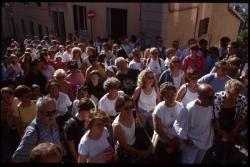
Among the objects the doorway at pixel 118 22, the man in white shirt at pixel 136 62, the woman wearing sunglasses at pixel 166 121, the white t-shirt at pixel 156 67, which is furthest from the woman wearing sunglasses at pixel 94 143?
the doorway at pixel 118 22

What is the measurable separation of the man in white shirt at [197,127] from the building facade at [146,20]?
8101mm

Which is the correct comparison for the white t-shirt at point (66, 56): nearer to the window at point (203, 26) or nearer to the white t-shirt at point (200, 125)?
the white t-shirt at point (200, 125)

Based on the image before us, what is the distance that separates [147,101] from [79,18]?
12706 millimetres

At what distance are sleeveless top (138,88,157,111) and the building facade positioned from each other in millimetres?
7174

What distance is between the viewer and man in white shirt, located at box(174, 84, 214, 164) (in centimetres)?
300

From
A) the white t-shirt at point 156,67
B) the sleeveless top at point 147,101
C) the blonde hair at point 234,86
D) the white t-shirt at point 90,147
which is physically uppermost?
the blonde hair at point 234,86

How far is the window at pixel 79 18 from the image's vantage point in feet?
50.2

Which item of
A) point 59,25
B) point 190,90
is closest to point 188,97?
point 190,90

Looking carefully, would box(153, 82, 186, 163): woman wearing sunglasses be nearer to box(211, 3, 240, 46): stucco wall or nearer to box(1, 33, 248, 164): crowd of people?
box(1, 33, 248, 164): crowd of people

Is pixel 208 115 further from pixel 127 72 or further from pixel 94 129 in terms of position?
pixel 127 72

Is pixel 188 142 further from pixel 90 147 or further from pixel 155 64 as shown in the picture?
pixel 155 64

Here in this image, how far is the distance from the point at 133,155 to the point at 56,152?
114 cm

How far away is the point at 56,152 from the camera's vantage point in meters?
2.38

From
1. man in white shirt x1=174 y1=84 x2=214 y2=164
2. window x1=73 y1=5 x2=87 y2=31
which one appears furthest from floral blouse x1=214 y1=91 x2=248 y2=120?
window x1=73 y1=5 x2=87 y2=31
